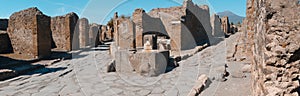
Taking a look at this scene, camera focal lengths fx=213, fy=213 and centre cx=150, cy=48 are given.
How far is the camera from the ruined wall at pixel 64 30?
14.0 meters

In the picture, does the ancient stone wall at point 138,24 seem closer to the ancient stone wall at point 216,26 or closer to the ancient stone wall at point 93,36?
the ancient stone wall at point 93,36

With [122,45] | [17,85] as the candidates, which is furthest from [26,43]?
[17,85]

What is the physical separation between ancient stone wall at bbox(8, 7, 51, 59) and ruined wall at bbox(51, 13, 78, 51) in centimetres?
309

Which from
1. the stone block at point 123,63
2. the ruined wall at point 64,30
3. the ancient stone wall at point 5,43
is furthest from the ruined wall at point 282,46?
the ruined wall at point 64,30

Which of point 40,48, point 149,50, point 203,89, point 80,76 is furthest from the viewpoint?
point 40,48

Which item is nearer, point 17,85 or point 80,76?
point 17,85

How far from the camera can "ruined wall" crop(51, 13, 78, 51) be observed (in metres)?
14.0

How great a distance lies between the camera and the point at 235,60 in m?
6.55

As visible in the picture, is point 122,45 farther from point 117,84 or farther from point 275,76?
point 275,76

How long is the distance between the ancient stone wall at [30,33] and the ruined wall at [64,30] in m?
3.09

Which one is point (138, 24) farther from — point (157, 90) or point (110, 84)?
point (157, 90)

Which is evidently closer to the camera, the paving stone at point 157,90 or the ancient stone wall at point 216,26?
the paving stone at point 157,90

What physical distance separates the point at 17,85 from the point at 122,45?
269 inches

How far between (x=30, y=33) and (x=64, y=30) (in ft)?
13.2
